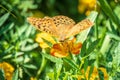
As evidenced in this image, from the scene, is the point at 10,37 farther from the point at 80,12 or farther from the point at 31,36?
the point at 80,12

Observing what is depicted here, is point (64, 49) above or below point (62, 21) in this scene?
below

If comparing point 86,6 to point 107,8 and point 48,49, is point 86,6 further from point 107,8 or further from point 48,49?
point 48,49

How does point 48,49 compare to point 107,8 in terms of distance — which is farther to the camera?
point 107,8

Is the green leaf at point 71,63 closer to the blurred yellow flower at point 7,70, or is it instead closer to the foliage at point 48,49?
the foliage at point 48,49

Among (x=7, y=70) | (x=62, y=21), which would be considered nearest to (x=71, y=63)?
(x=62, y=21)

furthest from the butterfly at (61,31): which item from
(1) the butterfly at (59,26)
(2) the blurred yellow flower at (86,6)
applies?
(2) the blurred yellow flower at (86,6)

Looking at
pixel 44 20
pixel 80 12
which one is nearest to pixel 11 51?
pixel 44 20
